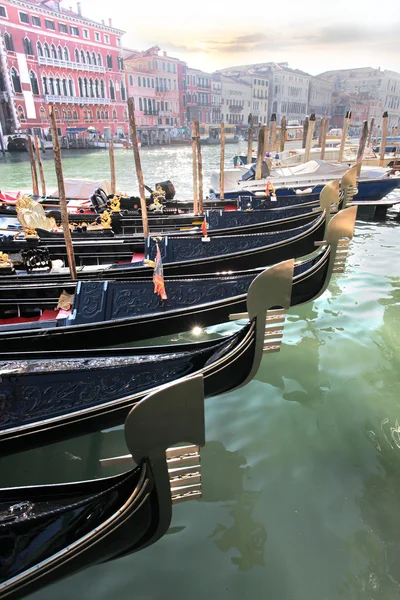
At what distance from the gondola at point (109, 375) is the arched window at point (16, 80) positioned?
26.9 meters

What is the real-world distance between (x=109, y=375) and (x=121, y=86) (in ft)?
109

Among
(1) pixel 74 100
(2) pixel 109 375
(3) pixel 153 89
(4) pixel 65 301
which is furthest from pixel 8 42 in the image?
(2) pixel 109 375

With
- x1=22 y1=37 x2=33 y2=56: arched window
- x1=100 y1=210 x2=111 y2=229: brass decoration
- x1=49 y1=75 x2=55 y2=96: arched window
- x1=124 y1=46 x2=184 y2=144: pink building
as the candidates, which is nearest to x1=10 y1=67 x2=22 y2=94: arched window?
x1=22 y1=37 x2=33 y2=56: arched window

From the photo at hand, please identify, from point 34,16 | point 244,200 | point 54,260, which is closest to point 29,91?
point 34,16

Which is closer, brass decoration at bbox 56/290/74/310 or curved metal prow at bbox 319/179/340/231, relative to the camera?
brass decoration at bbox 56/290/74/310

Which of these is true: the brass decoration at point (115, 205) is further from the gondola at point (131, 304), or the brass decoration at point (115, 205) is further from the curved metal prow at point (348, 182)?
the curved metal prow at point (348, 182)

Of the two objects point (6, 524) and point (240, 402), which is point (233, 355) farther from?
point (6, 524)

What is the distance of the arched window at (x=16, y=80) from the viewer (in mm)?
22938

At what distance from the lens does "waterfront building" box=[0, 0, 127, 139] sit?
22.8 m

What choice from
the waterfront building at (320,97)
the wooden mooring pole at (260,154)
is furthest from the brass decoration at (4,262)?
the waterfront building at (320,97)

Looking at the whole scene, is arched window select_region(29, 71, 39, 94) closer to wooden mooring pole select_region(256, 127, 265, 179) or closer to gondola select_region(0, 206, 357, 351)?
wooden mooring pole select_region(256, 127, 265, 179)

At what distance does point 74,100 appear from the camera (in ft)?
87.2

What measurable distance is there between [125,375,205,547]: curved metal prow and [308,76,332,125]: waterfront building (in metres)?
51.8

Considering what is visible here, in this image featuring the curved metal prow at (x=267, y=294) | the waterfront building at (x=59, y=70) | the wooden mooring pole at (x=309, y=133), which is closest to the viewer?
the curved metal prow at (x=267, y=294)
